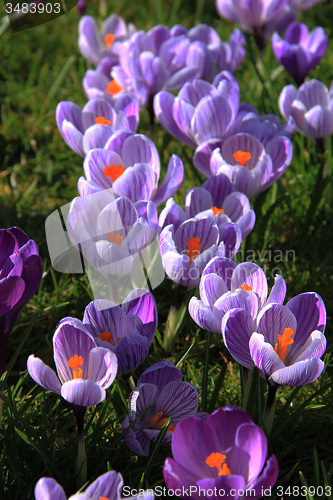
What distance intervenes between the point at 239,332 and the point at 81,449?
1.37ft

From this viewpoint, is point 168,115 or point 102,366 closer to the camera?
point 102,366

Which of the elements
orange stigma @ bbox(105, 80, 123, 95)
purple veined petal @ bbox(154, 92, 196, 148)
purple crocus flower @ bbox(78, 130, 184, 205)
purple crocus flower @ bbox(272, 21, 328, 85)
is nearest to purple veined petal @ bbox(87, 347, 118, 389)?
purple crocus flower @ bbox(78, 130, 184, 205)

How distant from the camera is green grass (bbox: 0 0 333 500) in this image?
114cm

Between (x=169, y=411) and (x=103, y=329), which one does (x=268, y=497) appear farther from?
(x=103, y=329)

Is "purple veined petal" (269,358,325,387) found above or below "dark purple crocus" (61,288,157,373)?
below

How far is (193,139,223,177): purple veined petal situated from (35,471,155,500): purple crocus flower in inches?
40.7

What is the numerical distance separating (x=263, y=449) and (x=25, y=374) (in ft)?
2.50

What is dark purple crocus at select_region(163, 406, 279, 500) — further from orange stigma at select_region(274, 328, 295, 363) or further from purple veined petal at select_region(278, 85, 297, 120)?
purple veined petal at select_region(278, 85, 297, 120)

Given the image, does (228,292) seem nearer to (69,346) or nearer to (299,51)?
(69,346)

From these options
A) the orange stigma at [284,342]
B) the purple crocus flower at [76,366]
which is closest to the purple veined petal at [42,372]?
the purple crocus flower at [76,366]

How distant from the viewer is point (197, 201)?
140 cm

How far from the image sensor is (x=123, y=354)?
1065 millimetres

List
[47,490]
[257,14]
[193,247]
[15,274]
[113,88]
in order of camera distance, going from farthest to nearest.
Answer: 1. [257,14]
2. [113,88]
3. [193,247]
4. [15,274]
5. [47,490]

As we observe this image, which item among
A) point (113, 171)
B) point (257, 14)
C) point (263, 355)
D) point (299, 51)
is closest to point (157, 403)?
point (263, 355)
